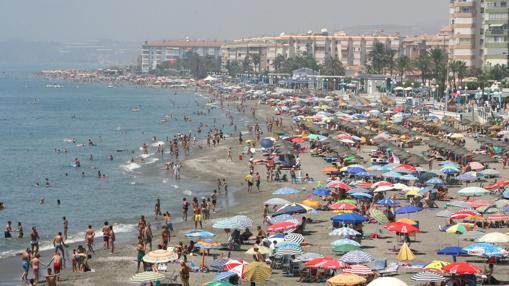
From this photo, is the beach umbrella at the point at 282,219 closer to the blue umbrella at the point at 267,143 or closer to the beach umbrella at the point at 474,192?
the beach umbrella at the point at 474,192

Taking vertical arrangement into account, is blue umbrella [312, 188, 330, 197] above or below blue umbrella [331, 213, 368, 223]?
below

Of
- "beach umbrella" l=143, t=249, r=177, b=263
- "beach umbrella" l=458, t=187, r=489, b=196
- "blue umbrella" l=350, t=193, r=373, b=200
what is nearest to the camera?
"beach umbrella" l=143, t=249, r=177, b=263

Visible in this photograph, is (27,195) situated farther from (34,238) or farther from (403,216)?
(403,216)

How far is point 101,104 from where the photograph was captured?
144625 millimetres

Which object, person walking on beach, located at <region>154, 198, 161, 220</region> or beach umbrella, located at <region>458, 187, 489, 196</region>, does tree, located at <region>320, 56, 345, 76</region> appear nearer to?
person walking on beach, located at <region>154, 198, 161, 220</region>

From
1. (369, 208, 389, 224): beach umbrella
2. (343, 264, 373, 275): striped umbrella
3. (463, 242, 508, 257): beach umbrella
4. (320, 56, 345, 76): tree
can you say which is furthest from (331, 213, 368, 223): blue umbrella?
(320, 56, 345, 76): tree

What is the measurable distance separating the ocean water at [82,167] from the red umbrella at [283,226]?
31.6 feet

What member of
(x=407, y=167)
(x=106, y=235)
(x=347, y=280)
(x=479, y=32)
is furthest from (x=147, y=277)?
(x=479, y=32)

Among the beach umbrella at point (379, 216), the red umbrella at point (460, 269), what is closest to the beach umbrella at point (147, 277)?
the red umbrella at point (460, 269)

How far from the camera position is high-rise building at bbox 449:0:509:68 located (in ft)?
329

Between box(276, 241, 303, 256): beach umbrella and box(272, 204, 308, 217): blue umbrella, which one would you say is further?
box(272, 204, 308, 217): blue umbrella

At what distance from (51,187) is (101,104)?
310 ft

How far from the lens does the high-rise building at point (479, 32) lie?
10025 cm

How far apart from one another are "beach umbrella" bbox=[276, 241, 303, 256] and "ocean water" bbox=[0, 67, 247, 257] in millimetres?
11651
